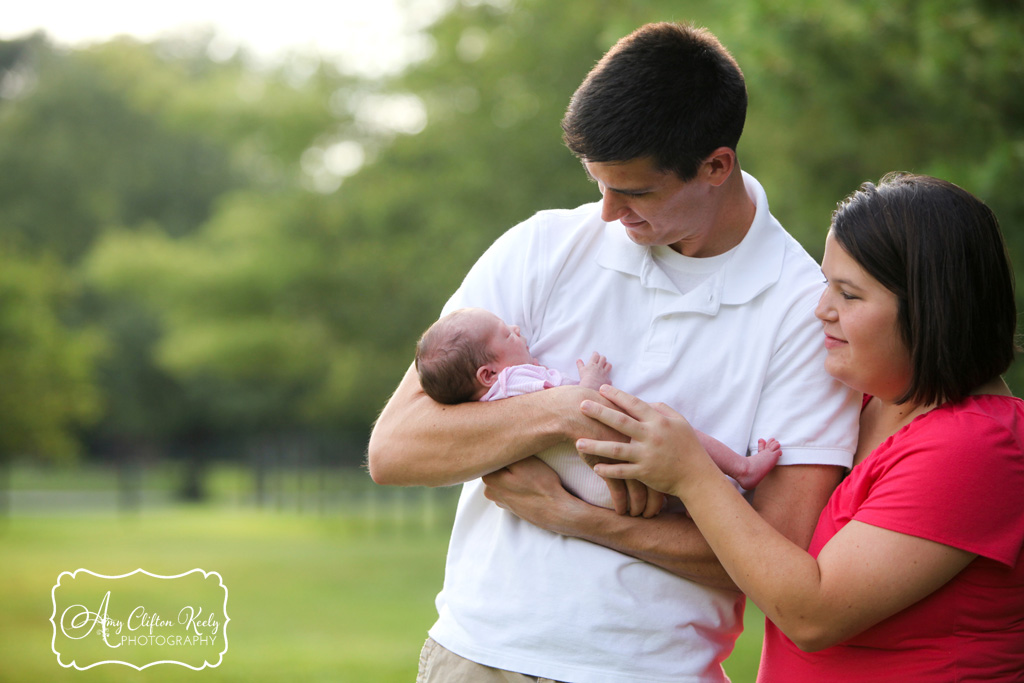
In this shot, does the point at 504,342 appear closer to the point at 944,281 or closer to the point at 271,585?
the point at 944,281

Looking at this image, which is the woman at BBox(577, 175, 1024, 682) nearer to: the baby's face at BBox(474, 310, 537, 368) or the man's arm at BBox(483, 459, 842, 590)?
the man's arm at BBox(483, 459, 842, 590)

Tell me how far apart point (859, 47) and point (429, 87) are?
410 inches

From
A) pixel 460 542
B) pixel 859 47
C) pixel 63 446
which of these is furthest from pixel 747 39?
pixel 63 446

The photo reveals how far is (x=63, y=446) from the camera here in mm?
23656

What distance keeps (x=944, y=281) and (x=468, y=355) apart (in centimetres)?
108

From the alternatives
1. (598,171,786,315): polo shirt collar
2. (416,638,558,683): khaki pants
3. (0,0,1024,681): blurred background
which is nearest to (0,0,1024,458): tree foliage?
(0,0,1024,681): blurred background

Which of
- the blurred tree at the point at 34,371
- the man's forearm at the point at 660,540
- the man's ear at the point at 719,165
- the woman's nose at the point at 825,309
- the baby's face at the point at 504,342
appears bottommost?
the blurred tree at the point at 34,371

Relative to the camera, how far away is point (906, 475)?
192 centimetres

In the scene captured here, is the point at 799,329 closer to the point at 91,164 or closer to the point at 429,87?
the point at 429,87

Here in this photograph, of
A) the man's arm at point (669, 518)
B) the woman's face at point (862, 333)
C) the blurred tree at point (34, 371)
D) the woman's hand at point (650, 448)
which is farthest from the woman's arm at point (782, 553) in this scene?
the blurred tree at point (34, 371)

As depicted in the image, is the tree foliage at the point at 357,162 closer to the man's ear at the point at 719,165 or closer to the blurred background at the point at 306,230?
the blurred background at the point at 306,230

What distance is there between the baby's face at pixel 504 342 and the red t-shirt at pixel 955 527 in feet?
2.72

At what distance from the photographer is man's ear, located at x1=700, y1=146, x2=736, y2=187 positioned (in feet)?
7.52

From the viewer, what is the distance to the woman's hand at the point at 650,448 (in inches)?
80.2
